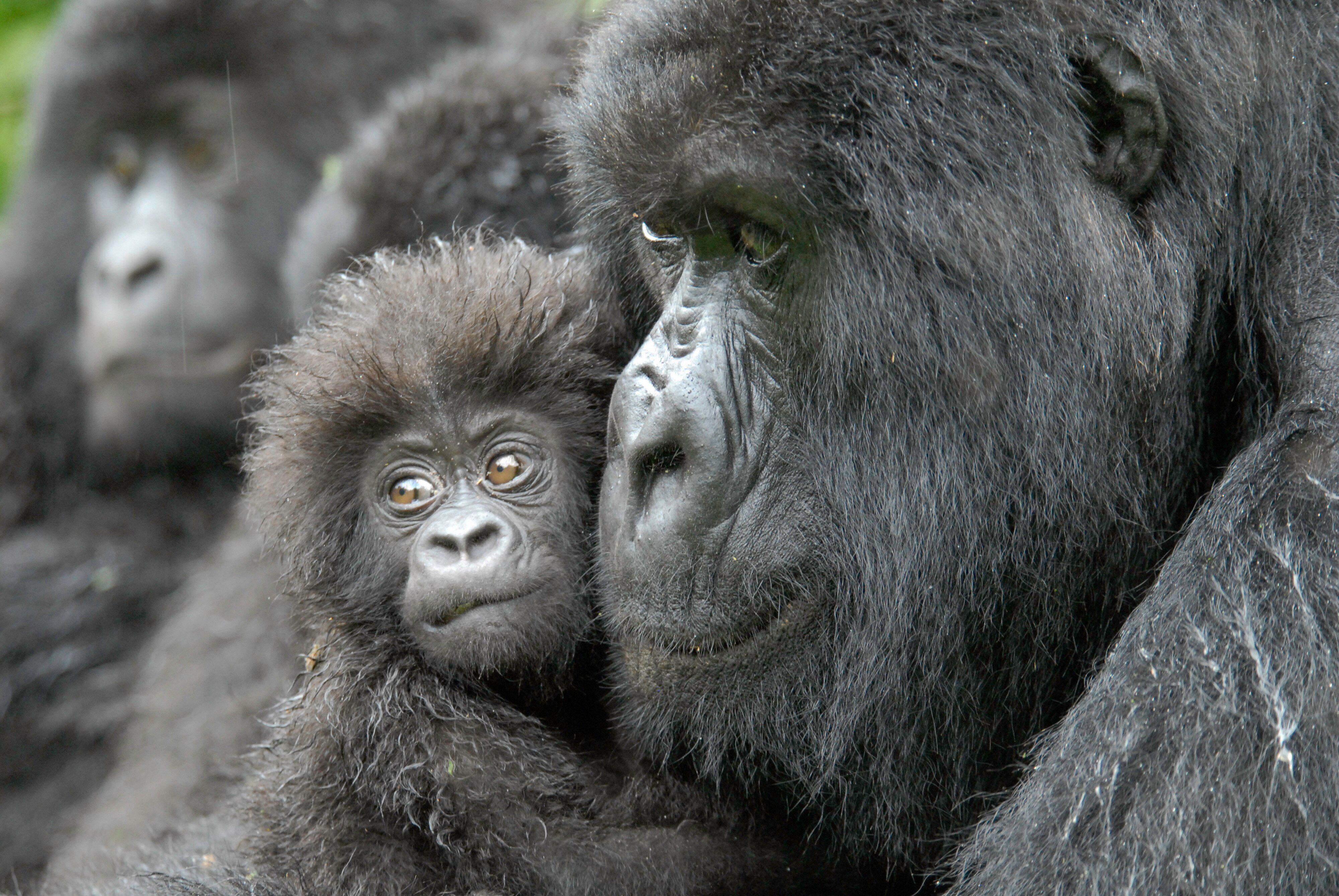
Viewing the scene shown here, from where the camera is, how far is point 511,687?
2.63 m

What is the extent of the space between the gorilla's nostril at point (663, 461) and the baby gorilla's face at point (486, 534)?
468 millimetres

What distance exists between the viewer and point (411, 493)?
8.76ft

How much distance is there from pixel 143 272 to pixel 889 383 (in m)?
3.28

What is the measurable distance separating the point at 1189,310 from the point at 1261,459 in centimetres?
27

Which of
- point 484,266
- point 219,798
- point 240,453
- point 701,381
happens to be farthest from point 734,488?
point 240,453

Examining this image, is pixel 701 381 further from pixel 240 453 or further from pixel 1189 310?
pixel 240 453

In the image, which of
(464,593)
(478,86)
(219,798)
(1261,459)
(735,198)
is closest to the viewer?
(1261,459)

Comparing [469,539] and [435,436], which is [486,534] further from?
[435,436]

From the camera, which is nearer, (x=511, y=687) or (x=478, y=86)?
(x=511, y=687)

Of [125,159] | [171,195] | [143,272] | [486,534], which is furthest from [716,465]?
[125,159]

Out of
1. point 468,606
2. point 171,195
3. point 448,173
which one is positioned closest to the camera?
point 468,606

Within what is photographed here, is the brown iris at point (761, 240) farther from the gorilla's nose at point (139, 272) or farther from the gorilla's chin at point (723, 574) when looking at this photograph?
the gorilla's nose at point (139, 272)

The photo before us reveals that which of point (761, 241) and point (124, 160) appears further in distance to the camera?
point (124, 160)

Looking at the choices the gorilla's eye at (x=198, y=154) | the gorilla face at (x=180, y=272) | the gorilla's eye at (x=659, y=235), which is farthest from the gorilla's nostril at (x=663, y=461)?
the gorilla's eye at (x=198, y=154)
